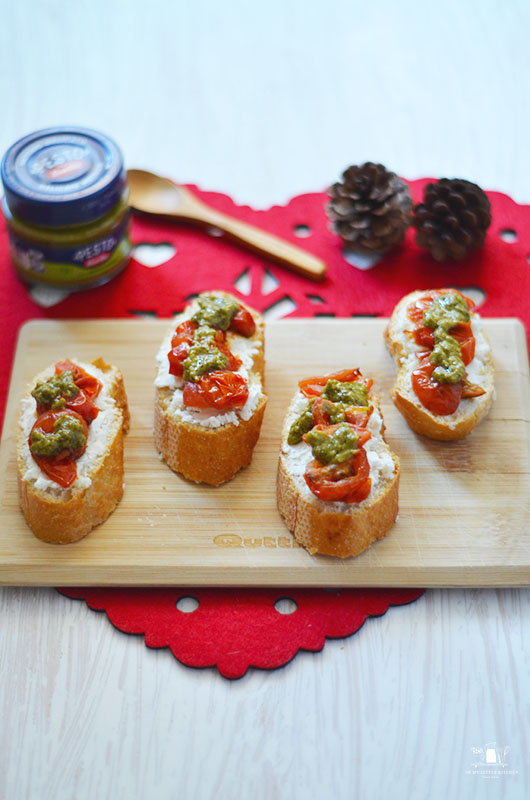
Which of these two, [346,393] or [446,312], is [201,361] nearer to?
[346,393]

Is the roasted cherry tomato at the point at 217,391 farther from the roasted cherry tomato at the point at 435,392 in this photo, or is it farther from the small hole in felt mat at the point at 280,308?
the small hole in felt mat at the point at 280,308

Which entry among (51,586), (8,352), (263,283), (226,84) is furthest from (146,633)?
(226,84)

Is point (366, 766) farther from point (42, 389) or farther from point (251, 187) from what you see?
point (251, 187)

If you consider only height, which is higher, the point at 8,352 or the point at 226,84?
the point at 226,84

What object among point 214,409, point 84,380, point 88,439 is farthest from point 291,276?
point 88,439

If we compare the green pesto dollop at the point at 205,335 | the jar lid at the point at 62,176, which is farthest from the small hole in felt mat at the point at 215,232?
the green pesto dollop at the point at 205,335

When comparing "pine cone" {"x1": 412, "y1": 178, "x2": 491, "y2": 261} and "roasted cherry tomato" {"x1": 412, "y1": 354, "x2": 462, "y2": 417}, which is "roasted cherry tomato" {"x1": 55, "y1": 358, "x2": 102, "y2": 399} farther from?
"pine cone" {"x1": 412, "y1": 178, "x2": 491, "y2": 261}
